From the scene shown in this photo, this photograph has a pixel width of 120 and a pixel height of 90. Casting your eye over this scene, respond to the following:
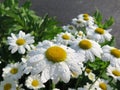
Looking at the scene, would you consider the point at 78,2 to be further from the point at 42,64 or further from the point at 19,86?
the point at 42,64

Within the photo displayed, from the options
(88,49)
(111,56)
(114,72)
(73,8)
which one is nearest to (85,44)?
(88,49)

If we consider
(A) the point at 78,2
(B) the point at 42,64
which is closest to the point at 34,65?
(B) the point at 42,64

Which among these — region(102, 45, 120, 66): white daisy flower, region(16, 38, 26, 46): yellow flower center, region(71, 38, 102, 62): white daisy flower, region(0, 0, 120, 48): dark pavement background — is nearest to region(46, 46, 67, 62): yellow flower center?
region(71, 38, 102, 62): white daisy flower

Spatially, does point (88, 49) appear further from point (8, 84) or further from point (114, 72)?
point (8, 84)

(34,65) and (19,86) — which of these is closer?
(34,65)

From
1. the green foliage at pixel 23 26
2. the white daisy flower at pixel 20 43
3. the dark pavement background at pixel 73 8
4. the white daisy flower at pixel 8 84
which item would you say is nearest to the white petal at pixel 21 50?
the white daisy flower at pixel 20 43

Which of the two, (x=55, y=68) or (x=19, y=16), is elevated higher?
(x=19, y=16)

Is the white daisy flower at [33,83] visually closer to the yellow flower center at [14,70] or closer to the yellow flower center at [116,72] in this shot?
the yellow flower center at [14,70]
